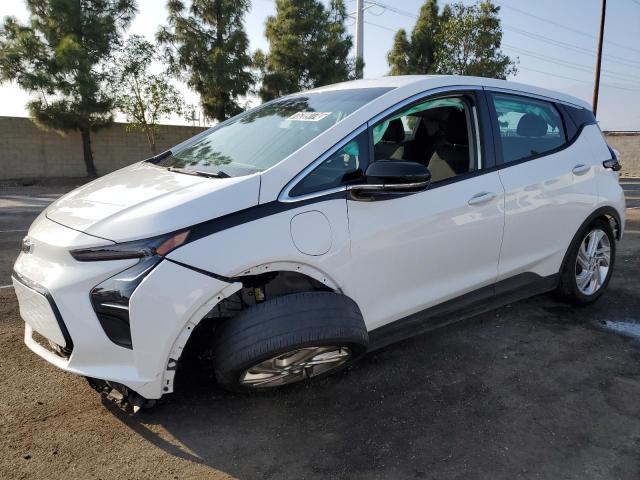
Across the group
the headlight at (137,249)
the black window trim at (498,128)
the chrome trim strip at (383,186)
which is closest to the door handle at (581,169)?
the black window trim at (498,128)

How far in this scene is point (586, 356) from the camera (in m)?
3.36

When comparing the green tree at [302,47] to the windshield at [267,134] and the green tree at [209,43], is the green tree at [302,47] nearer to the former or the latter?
the green tree at [209,43]

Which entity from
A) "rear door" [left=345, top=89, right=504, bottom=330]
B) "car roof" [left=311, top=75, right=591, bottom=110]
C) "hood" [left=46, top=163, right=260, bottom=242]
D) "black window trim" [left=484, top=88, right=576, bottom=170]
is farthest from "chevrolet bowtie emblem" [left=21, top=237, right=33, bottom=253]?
"black window trim" [left=484, top=88, right=576, bottom=170]

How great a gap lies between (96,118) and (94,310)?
20.0 m

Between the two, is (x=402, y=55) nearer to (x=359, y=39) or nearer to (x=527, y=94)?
(x=359, y=39)

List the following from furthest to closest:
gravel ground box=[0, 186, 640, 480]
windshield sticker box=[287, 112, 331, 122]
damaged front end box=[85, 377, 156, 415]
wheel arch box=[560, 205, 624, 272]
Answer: wheel arch box=[560, 205, 624, 272], windshield sticker box=[287, 112, 331, 122], damaged front end box=[85, 377, 156, 415], gravel ground box=[0, 186, 640, 480]

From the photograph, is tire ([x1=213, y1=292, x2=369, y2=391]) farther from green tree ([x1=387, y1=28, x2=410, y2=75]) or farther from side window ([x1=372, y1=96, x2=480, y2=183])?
green tree ([x1=387, y1=28, x2=410, y2=75])

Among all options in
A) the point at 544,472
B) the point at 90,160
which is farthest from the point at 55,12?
the point at 544,472

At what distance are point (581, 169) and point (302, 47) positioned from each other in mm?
21829

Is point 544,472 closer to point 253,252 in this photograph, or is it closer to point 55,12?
point 253,252

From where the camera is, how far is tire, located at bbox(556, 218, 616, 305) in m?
3.97

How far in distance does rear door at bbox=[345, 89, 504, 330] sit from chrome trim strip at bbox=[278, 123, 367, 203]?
111 millimetres

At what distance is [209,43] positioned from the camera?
21312 millimetres

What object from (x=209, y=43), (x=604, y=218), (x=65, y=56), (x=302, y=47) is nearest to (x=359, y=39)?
(x=302, y=47)
